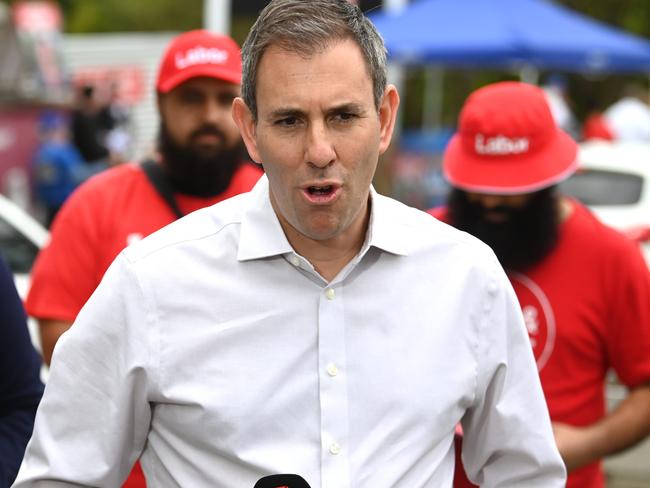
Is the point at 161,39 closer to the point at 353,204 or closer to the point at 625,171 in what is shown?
the point at 625,171

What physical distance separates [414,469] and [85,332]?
69 cm

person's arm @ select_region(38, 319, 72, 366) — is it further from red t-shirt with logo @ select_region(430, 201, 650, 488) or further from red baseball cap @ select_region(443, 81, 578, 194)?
red t-shirt with logo @ select_region(430, 201, 650, 488)

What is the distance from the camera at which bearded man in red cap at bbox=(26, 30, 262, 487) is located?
13.0 feet

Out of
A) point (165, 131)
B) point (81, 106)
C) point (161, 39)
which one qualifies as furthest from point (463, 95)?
point (165, 131)

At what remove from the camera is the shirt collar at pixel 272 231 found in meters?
2.43

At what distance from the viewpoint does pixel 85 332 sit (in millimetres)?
2377

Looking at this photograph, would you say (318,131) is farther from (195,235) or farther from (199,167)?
(199,167)

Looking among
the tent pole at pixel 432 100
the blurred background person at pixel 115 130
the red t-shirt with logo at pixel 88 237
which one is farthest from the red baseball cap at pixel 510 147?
the tent pole at pixel 432 100

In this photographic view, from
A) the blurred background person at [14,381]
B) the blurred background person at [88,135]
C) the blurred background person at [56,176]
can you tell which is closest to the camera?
the blurred background person at [14,381]

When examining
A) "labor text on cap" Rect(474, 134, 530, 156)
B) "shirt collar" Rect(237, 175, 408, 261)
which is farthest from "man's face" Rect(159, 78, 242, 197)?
A: "shirt collar" Rect(237, 175, 408, 261)

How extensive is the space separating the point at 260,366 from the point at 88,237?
67.7 inches

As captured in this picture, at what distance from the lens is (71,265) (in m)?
3.96

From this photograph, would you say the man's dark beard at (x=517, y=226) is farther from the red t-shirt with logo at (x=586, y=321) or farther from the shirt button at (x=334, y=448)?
the shirt button at (x=334, y=448)

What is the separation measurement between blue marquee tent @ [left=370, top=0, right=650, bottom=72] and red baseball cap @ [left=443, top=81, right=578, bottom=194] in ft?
31.9
